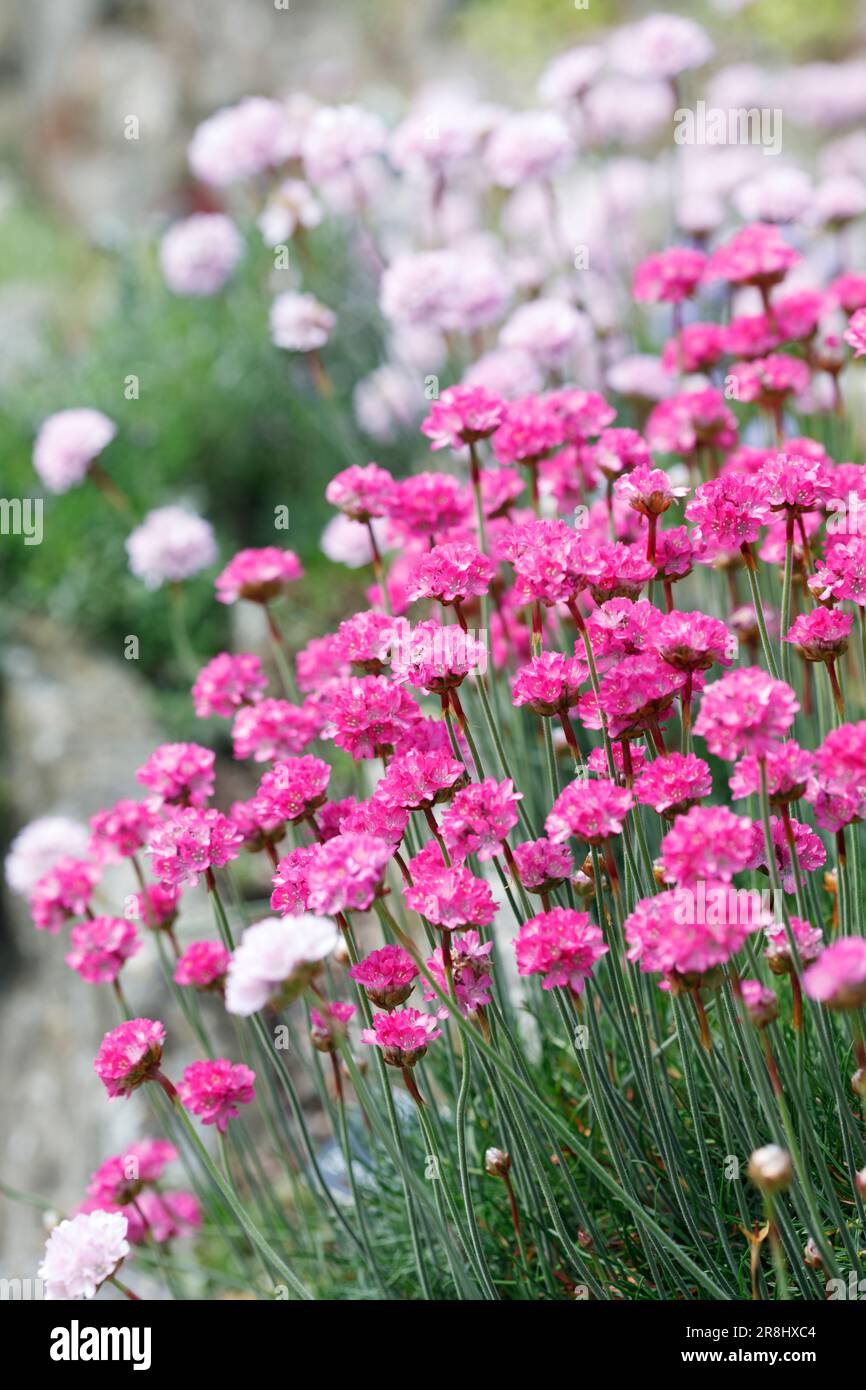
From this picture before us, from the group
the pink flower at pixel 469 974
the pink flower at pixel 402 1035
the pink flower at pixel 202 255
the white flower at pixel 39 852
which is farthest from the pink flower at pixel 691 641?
the pink flower at pixel 202 255

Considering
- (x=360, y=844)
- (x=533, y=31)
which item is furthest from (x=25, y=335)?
(x=360, y=844)

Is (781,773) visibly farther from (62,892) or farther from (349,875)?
(62,892)

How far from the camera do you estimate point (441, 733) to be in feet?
4.98

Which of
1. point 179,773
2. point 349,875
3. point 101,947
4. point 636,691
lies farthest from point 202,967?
point 636,691


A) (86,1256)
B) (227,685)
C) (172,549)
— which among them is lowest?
(86,1256)

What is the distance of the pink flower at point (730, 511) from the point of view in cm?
143

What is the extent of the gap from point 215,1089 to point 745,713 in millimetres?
824

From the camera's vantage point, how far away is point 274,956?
3.71 feet

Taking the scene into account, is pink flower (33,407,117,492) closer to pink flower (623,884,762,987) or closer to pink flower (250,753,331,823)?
pink flower (250,753,331,823)

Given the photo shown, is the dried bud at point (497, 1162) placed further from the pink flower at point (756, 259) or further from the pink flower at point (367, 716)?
the pink flower at point (756, 259)

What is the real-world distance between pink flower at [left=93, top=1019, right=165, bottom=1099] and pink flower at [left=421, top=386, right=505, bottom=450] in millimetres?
822

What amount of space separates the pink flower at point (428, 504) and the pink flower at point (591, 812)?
2.14 feet

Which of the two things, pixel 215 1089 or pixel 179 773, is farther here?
pixel 179 773
